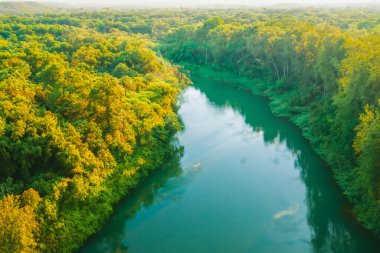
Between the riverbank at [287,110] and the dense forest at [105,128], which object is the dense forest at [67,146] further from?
the riverbank at [287,110]

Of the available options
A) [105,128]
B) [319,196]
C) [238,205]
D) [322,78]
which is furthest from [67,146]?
[322,78]

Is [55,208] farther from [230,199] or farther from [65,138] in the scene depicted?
[230,199]

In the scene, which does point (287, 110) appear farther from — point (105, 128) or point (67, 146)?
point (67, 146)

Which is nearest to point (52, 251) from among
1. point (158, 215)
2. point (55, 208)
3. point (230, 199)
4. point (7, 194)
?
point (55, 208)

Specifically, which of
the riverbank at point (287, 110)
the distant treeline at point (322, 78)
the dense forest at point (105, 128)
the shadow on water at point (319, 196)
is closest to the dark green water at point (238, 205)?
the shadow on water at point (319, 196)

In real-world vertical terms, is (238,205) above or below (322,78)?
below

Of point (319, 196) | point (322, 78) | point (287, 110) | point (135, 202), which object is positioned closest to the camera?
point (135, 202)

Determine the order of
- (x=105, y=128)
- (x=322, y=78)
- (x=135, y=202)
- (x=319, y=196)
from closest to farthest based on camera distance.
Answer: (x=105, y=128) < (x=135, y=202) < (x=319, y=196) < (x=322, y=78)
